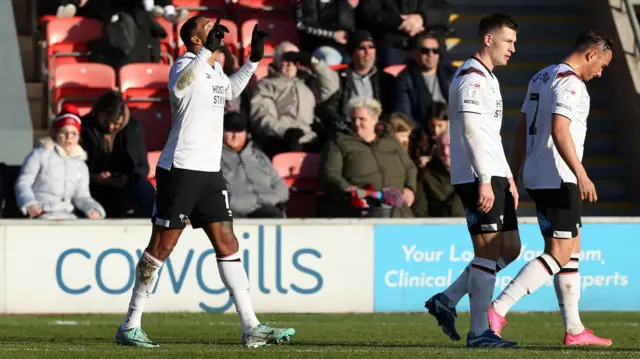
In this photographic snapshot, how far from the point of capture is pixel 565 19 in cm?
1769

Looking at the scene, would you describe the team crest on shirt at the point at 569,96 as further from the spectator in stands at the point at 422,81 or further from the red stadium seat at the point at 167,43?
the red stadium seat at the point at 167,43

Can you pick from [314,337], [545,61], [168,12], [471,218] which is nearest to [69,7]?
[168,12]

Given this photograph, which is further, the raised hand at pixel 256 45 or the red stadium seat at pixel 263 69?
the red stadium seat at pixel 263 69

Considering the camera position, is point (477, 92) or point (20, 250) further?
point (20, 250)

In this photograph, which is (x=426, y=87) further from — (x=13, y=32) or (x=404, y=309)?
(x=13, y=32)

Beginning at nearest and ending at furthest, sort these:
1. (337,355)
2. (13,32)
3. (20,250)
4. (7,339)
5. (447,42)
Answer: (337,355) → (7,339) → (20,250) → (13,32) → (447,42)

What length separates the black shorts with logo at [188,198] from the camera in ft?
26.6

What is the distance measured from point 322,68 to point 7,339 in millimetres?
6522

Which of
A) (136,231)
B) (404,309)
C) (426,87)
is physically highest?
(426,87)

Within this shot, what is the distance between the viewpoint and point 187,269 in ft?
40.0

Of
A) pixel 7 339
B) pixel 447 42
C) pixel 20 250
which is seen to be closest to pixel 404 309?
pixel 20 250

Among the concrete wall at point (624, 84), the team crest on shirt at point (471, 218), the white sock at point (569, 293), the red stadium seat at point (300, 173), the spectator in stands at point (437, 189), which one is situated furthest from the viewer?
the concrete wall at point (624, 84)

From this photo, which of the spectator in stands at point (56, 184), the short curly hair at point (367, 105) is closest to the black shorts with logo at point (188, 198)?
the spectator in stands at point (56, 184)

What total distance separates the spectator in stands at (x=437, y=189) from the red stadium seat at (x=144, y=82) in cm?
331
